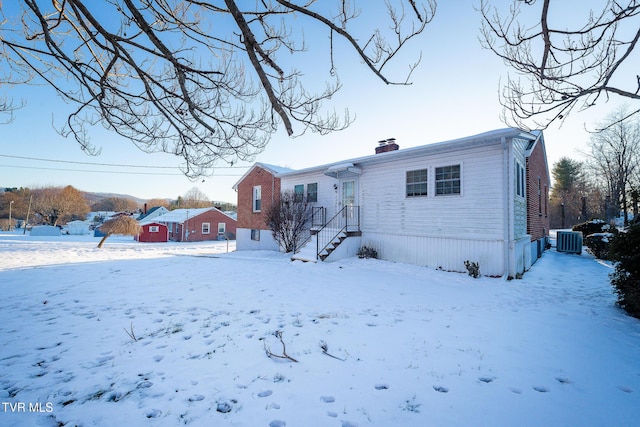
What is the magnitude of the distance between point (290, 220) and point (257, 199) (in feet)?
17.7

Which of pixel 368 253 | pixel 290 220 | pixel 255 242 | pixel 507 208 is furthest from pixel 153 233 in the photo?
pixel 507 208

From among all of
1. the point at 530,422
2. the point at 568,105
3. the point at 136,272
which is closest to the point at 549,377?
the point at 530,422

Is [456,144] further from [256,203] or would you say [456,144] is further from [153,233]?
[153,233]

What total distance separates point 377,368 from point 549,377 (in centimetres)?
192

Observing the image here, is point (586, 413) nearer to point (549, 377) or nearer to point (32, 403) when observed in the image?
point (549, 377)

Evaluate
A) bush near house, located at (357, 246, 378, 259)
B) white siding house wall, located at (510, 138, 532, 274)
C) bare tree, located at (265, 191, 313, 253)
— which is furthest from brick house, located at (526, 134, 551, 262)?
bare tree, located at (265, 191, 313, 253)

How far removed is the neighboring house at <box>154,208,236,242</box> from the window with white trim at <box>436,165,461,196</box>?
1429 inches

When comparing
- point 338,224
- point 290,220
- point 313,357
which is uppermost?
point 290,220

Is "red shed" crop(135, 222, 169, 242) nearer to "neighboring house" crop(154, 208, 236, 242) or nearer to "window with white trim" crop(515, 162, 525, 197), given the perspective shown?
"neighboring house" crop(154, 208, 236, 242)

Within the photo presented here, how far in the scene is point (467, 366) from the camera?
329 cm

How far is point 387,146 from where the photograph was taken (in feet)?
43.5

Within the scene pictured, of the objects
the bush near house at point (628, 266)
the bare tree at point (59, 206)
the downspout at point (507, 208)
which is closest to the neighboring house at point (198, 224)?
the bare tree at point (59, 206)

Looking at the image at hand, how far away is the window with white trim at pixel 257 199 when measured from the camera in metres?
18.2

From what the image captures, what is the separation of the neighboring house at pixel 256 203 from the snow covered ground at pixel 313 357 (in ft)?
34.8
